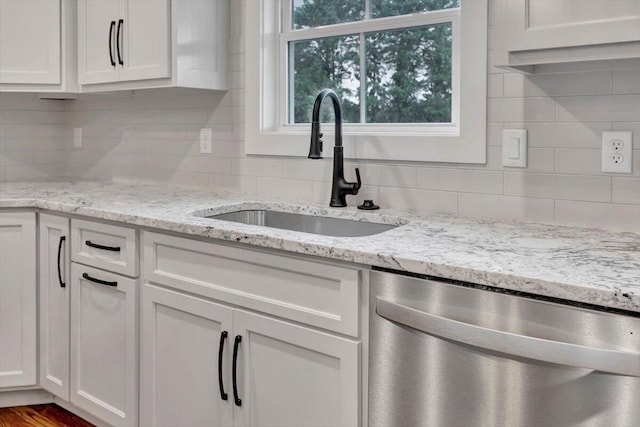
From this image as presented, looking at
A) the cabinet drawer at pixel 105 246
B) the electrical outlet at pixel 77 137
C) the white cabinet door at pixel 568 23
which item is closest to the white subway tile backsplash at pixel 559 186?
the white cabinet door at pixel 568 23

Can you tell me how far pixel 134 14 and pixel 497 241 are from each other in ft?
5.92

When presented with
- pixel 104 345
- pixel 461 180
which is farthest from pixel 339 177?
pixel 104 345

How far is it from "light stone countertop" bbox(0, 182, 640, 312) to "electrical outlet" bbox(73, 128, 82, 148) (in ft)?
3.26

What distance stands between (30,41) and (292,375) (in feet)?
7.14

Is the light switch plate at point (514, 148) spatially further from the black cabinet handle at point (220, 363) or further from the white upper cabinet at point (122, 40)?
the white upper cabinet at point (122, 40)

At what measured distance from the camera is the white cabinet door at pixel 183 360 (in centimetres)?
182

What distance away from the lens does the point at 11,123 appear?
10.7 ft

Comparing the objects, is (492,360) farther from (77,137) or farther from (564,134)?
(77,137)

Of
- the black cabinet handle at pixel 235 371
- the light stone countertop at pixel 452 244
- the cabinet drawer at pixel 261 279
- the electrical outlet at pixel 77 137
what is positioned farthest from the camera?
the electrical outlet at pixel 77 137

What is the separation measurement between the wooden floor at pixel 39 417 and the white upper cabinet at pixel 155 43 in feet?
4.68

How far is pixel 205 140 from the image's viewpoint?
Answer: 2.73 metres

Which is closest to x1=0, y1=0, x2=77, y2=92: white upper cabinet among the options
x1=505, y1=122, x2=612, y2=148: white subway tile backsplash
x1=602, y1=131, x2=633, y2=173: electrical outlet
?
x1=505, y1=122, x2=612, y2=148: white subway tile backsplash

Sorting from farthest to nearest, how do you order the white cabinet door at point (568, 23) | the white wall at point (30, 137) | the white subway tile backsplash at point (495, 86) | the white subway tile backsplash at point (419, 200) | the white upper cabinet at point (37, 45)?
the white wall at point (30, 137)
the white upper cabinet at point (37, 45)
the white subway tile backsplash at point (419, 200)
the white subway tile backsplash at point (495, 86)
the white cabinet door at point (568, 23)

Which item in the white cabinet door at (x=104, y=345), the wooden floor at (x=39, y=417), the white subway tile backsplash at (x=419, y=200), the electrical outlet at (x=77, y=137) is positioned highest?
the electrical outlet at (x=77, y=137)
